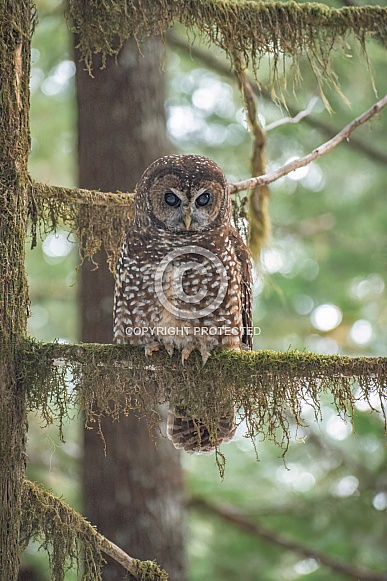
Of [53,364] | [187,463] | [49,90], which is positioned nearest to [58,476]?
[187,463]

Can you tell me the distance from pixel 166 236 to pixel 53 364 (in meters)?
1.03

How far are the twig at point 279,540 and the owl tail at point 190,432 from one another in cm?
221

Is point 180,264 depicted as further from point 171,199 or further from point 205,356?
point 205,356

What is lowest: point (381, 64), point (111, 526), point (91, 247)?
point (111, 526)

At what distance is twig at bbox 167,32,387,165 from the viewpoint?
5.90 metres

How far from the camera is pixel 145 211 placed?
3838 mm

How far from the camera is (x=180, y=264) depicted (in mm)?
3750

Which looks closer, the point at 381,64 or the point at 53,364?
the point at 53,364

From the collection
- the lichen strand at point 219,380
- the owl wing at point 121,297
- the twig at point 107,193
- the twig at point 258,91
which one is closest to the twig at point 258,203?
the twig at point 107,193

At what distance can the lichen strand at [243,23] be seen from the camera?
11.5ft

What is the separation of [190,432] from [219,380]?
92cm

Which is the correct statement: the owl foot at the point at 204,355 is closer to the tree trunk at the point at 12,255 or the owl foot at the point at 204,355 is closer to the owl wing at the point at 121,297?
the owl wing at the point at 121,297

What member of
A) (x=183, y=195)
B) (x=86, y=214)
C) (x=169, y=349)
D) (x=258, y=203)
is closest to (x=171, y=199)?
(x=183, y=195)

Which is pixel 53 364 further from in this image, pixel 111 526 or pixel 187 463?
pixel 187 463
